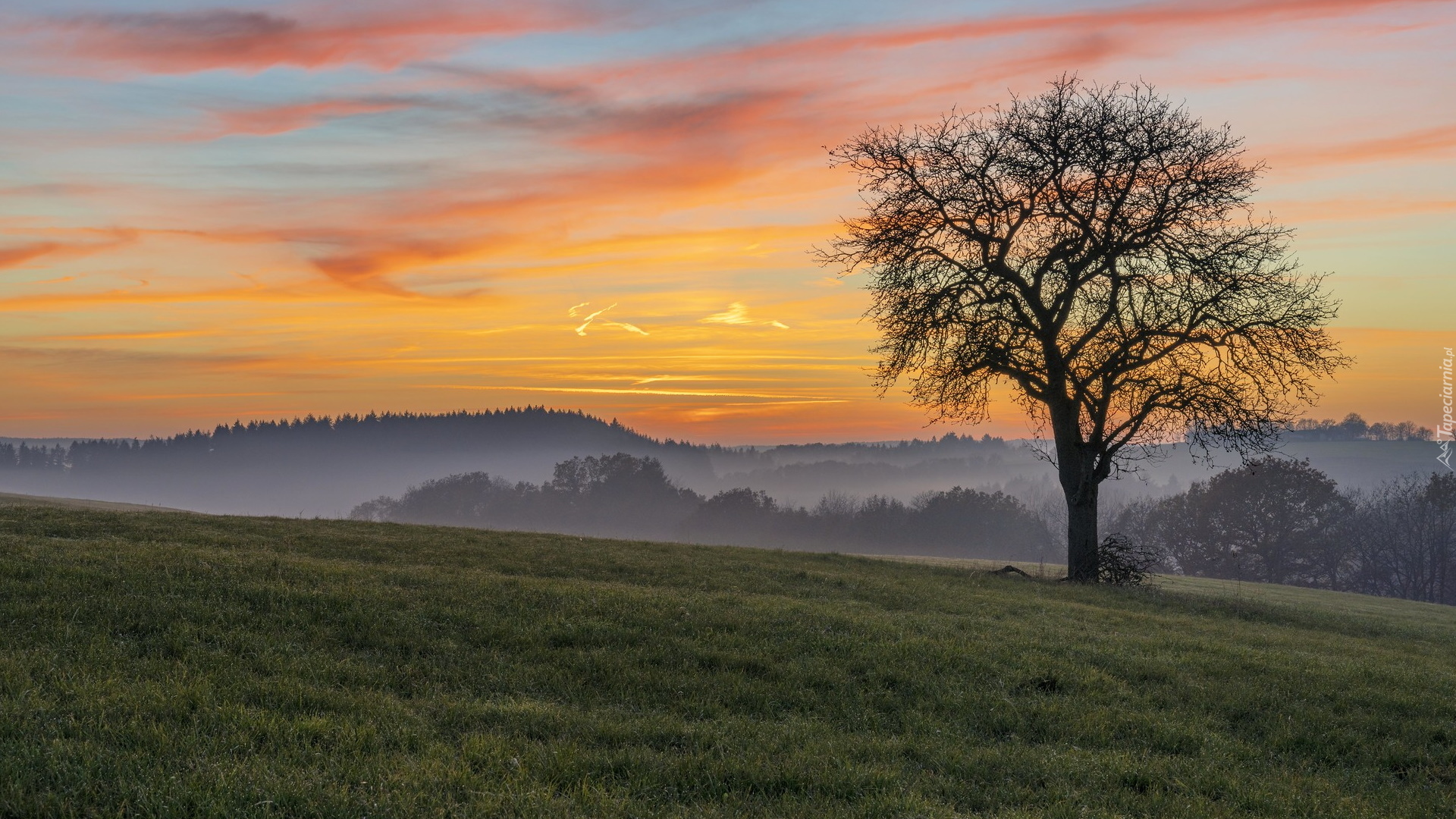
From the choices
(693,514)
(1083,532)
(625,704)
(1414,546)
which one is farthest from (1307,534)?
(693,514)

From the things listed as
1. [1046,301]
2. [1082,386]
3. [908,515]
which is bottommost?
[908,515]

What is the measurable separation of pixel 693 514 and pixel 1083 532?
4638 inches

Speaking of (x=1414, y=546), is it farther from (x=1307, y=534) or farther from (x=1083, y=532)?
(x=1083, y=532)

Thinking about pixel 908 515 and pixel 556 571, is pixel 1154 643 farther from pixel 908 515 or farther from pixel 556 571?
pixel 908 515

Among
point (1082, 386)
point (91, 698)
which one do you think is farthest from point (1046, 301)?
point (91, 698)

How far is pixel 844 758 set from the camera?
9.04 metres

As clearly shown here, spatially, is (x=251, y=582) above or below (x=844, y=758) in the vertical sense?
above

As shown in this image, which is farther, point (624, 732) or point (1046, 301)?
point (1046, 301)

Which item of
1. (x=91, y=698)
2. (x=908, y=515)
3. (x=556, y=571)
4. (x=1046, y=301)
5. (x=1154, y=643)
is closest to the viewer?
(x=91, y=698)

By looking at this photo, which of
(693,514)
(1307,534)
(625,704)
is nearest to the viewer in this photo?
(625,704)

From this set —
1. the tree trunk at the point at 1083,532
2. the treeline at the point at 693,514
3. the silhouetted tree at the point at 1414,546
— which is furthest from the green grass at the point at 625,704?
the treeline at the point at 693,514

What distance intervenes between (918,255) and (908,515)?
106 m

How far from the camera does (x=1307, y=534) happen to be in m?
77.2

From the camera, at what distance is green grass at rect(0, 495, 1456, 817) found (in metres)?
7.53
